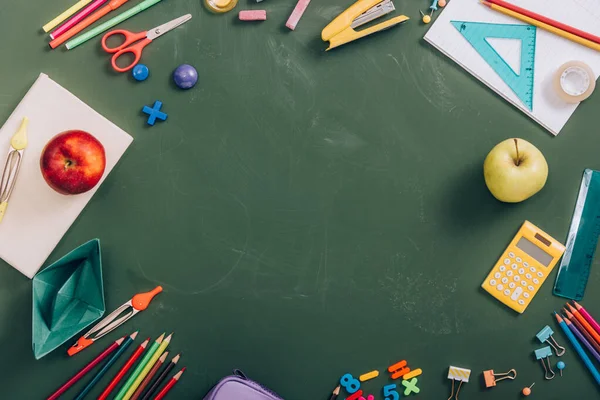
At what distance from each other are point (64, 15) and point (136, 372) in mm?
800

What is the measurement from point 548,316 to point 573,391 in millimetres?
181

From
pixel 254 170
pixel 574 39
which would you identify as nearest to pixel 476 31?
pixel 574 39

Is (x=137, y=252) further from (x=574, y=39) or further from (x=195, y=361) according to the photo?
(x=574, y=39)

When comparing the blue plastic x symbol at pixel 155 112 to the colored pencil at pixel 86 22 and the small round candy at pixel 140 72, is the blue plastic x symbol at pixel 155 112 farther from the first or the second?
the colored pencil at pixel 86 22

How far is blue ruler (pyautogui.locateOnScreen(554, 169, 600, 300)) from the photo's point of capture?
1243 millimetres

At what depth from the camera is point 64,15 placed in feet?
4.01

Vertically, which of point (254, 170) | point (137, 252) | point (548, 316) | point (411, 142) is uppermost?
point (411, 142)

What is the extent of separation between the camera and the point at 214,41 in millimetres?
1239

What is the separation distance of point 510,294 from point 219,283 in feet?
2.13

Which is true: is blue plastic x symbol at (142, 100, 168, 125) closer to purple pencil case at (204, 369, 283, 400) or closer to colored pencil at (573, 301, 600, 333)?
purple pencil case at (204, 369, 283, 400)

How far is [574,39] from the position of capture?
1219 millimetres

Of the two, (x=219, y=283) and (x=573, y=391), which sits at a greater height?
(x=573, y=391)

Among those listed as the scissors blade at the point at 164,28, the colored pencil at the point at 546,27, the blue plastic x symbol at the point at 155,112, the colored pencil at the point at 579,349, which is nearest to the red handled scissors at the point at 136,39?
the scissors blade at the point at 164,28

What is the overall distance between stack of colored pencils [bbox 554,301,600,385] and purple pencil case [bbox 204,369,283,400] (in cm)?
67
